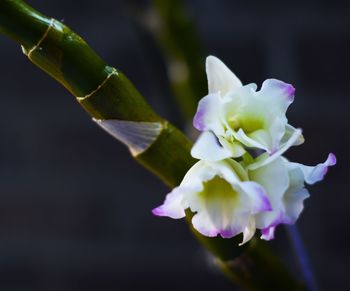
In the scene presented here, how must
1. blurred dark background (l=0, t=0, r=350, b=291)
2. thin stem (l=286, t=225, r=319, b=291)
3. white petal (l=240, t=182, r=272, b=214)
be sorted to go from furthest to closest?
blurred dark background (l=0, t=0, r=350, b=291) → thin stem (l=286, t=225, r=319, b=291) → white petal (l=240, t=182, r=272, b=214)

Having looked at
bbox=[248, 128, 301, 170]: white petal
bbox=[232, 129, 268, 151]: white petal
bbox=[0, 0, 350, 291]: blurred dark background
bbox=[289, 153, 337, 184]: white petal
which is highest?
bbox=[0, 0, 350, 291]: blurred dark background

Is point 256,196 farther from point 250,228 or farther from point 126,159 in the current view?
point 126,159

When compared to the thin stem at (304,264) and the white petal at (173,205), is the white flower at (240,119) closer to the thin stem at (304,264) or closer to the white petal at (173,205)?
the white petal at (173,205)

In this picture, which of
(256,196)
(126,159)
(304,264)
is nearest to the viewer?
(256,196)

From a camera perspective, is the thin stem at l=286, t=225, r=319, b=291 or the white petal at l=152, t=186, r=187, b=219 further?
the thin stem at l=286, t=225, r=319, b=291

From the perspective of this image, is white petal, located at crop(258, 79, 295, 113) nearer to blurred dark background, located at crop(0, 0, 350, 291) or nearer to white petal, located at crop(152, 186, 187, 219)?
white petal, located at crop(152, 186, 187, 219)

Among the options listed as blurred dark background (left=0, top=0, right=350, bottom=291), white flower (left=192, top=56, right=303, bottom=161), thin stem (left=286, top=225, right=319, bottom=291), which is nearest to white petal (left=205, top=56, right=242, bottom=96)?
white flower (left=192, top=56, right=303, bottom=161)

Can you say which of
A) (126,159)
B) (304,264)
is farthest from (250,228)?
(126,159)

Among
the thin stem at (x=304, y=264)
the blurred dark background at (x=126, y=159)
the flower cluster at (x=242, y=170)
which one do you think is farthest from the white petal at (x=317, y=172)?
the blurred dark background at (x=126, y=159)
